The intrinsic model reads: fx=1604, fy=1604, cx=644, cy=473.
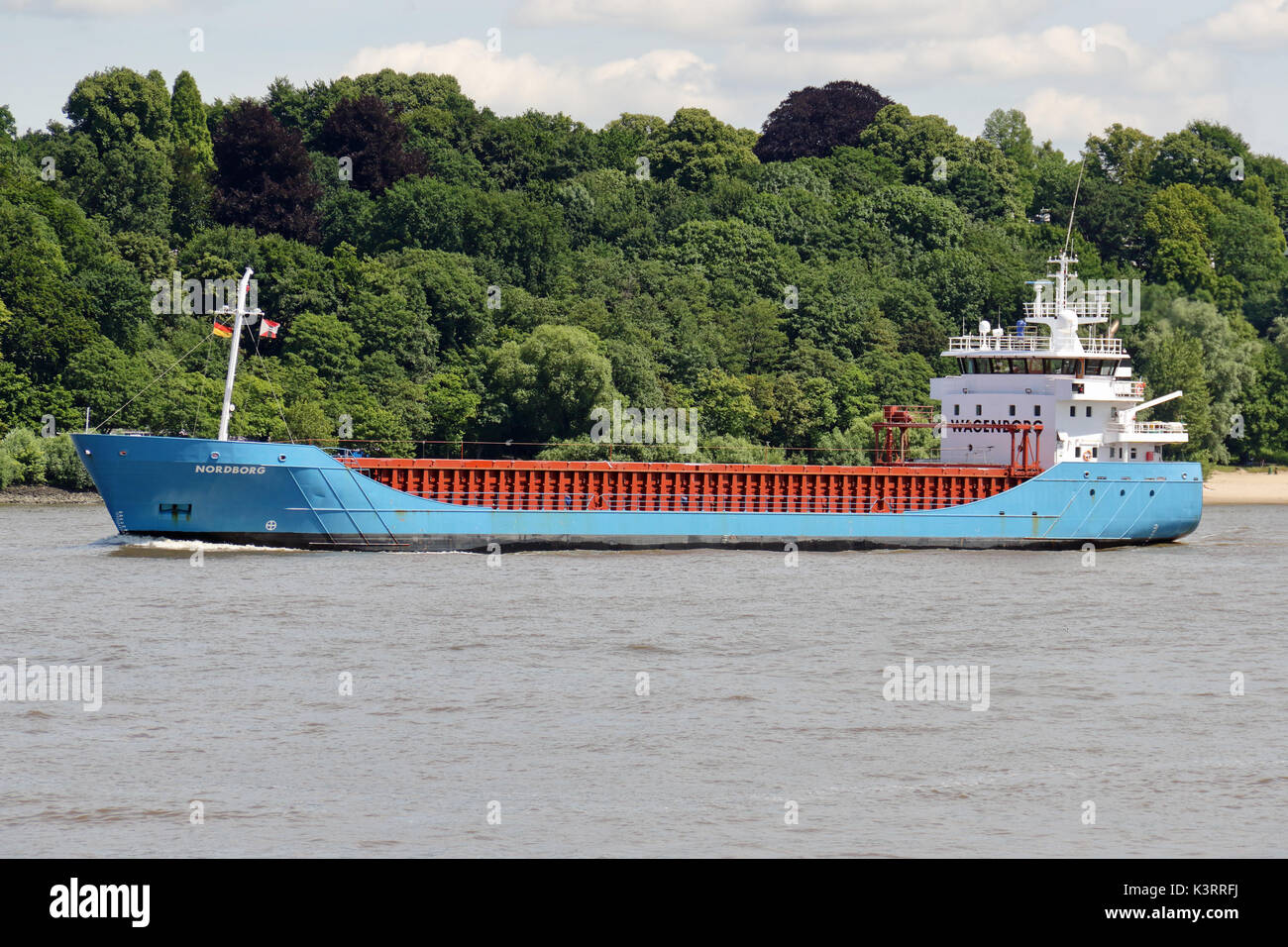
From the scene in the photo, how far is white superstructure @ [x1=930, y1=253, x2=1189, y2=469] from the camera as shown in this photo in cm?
5597

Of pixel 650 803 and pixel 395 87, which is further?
pixel 395 87

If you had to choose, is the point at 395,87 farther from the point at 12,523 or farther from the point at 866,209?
the point at 12,523

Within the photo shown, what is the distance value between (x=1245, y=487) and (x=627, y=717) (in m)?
78.6

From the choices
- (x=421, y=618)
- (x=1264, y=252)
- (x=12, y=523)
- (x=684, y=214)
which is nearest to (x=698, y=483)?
(x=421, y=618)

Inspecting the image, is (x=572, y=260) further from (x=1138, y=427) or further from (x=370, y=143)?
(x=1138, y=427)

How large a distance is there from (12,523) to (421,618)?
29.4m

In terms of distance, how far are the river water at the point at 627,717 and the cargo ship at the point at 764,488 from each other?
113 inches

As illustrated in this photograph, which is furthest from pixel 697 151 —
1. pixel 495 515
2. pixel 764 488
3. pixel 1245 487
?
pixel 495 515

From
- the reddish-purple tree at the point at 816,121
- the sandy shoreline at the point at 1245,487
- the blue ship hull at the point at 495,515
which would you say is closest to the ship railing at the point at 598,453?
the blue ship hull at the point at 495,515

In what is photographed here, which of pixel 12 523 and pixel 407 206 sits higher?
pixel 407 206

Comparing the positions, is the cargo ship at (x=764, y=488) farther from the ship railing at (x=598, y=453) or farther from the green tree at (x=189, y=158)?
the green tree at (x=189, y=158)

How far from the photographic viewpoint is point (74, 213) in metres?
89.0

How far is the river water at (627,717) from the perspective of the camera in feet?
64.5

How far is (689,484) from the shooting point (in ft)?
176
